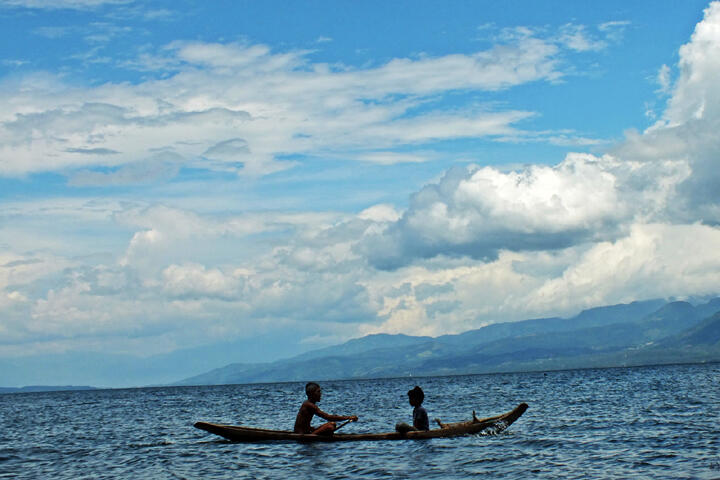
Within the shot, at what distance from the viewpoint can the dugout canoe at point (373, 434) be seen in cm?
3953


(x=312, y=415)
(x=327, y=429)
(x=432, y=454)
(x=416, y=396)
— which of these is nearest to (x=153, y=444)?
(x=312, y=415)

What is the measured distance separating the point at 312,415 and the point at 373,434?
363cm

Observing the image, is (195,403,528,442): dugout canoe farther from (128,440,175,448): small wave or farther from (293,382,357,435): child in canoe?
(128,440,175,448): small wave

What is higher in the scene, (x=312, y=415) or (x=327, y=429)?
(x=312, y=415)

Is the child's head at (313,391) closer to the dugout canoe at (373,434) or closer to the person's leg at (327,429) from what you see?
the person's leg at (327,429)

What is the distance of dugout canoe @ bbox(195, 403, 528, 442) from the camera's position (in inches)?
1556

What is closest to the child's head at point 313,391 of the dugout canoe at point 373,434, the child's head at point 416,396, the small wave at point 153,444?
the dugout canoe at point 373,434

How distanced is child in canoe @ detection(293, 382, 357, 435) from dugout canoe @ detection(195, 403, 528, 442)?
0.35 m

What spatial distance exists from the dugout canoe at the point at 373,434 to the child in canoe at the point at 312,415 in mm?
353

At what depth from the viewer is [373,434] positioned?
40.1 metres

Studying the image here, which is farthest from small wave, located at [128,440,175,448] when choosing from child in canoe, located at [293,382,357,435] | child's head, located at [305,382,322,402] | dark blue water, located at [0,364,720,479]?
child's head, located at [305,382,322,402]

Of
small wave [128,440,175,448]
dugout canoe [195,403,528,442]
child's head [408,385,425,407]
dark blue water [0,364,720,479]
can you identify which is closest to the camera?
dark blue water [0,364,720,479]

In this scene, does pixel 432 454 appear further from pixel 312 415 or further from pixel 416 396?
pixel 312 415

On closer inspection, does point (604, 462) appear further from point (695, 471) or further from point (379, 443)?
point (379, 443)
